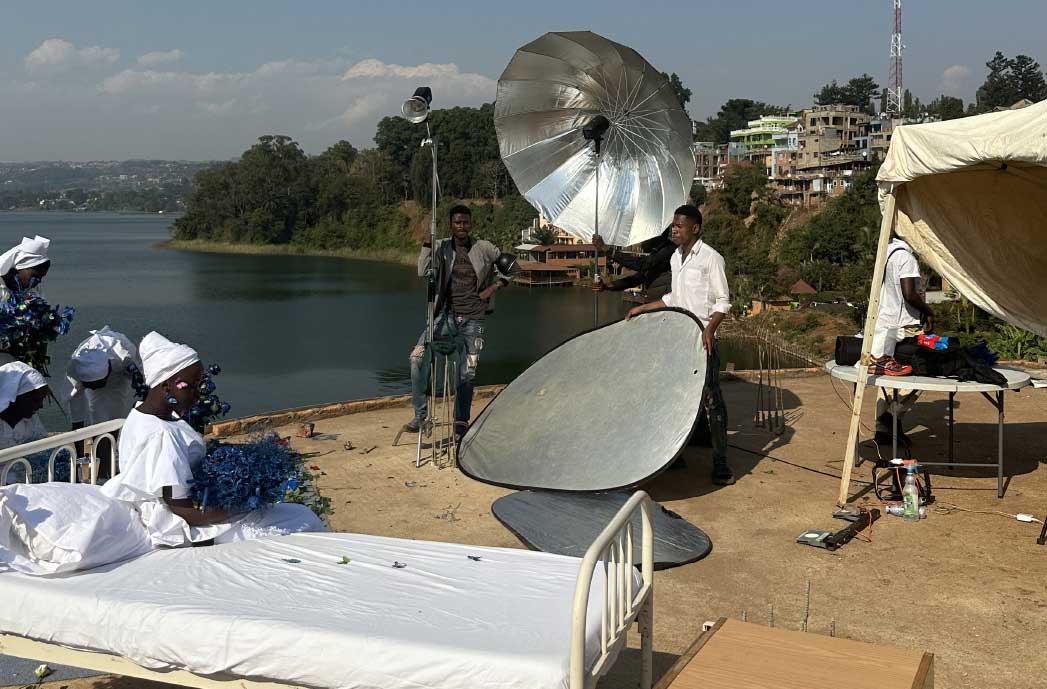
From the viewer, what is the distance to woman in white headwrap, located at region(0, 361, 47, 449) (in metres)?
4.61

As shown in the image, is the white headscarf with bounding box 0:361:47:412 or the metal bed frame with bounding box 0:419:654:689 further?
the white headscarf with bounding box 0:361:47:412

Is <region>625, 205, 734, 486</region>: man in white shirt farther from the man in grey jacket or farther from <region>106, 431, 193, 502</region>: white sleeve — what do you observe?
<region>106, 431, 193, 502</region>: white sleeve

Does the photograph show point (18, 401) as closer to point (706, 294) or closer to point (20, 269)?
point (20, 269)

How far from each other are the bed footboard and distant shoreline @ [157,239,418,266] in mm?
67067

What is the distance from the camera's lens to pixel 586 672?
8.59 feet

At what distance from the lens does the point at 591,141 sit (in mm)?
7418

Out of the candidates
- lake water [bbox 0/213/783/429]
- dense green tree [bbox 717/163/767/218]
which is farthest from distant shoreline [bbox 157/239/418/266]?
dense green tree [bbox 717/163/767/218]

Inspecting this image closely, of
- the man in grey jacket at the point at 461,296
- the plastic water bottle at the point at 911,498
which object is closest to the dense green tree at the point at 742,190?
the man in grey jacket at the point at 461,296

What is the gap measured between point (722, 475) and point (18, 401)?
386cm

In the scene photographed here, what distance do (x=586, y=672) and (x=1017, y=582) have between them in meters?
2.75

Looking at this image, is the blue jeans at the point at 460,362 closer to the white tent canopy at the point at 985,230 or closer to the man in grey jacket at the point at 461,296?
the man in grey jacket at the point at 461,296

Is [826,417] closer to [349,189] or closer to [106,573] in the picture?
[106,573]

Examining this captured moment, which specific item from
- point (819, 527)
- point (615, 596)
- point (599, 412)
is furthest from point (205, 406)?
point (819, 527)

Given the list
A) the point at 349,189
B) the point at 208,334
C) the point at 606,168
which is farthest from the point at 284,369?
the point at 349,189
